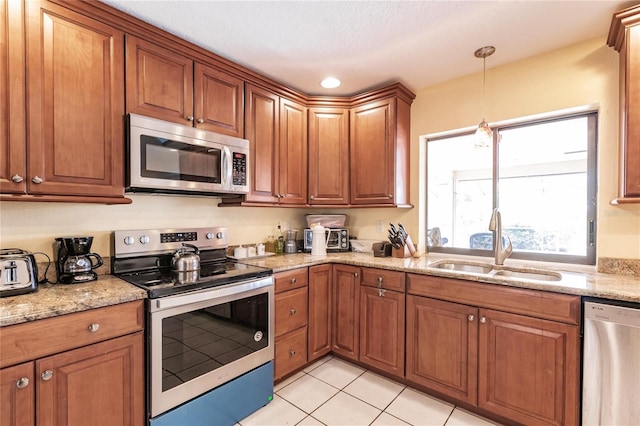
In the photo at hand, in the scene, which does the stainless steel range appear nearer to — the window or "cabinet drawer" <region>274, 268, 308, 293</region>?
"cabinet drawer" <region>274, 268, 308, 293</region>

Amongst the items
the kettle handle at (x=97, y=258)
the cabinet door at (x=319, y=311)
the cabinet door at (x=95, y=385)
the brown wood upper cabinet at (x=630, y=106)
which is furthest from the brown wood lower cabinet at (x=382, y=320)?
the kettle handle at (x=97, y=258)

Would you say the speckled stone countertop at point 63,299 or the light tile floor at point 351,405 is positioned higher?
the speckled stone countertop at point 63,299

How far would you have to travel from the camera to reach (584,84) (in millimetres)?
2016

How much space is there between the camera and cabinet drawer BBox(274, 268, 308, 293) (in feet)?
7.03

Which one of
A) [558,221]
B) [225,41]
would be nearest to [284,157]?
[225,41]

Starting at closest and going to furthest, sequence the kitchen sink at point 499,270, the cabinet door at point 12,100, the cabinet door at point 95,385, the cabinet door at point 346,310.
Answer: the cabinet door at point 95,385 → the cabinet door at point 12,100 → the kitchen sink at point 499,270 → the cabinet door at point 346,310

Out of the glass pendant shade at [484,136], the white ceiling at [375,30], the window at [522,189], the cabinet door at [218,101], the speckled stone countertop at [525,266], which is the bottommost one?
the speckled stone countertop at [525,266]

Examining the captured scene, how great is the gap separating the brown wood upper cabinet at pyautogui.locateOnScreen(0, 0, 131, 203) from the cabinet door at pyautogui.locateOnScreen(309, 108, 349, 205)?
1.56 metres

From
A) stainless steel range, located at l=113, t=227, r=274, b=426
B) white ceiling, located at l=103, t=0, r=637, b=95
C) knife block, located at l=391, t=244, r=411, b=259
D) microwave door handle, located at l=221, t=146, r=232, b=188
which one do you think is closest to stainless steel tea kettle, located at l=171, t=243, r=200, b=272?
stainless steel range, located at l=113, t=227, r=274, b=426

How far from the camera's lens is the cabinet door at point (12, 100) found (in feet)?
4.42

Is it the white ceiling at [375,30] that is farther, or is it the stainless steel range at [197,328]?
the white ceiling at [375,30]

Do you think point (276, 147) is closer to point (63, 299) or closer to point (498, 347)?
point (63, 299)

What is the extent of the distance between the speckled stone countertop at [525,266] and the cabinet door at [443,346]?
225 millimetres

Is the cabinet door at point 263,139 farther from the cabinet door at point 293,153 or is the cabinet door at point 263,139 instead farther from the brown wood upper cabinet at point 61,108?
A: the brown wood upper cabinet at point 61,108
